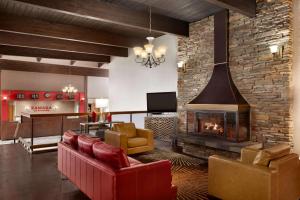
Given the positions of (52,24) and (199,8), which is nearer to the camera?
(199,8)

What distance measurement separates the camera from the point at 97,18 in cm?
499

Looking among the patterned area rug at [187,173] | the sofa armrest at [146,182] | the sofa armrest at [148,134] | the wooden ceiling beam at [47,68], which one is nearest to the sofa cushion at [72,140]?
the sofa armrest at [146,182]

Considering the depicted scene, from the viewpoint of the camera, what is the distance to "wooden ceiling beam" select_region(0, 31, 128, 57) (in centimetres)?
727

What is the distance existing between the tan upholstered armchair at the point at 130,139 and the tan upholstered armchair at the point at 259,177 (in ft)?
8.57

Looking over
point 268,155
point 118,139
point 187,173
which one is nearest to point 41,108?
Result: point 118,139

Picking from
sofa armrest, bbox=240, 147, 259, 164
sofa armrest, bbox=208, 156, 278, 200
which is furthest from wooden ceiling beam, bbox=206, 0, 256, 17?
sofa armrest, bbox=208, 156, 278, 200

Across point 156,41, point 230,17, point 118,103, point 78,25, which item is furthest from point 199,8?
point 118,103

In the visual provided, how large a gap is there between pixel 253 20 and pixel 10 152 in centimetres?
715

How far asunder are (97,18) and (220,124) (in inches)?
153

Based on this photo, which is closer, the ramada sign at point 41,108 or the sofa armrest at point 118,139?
the sofa armrest at point 118,139

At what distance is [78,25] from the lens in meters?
6.80

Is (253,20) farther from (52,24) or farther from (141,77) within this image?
(52,24)

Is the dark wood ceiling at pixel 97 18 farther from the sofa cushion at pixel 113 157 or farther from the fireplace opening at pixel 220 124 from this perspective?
the sofa cushion at pixel 113 157

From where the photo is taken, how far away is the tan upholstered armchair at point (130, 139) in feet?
17.7
